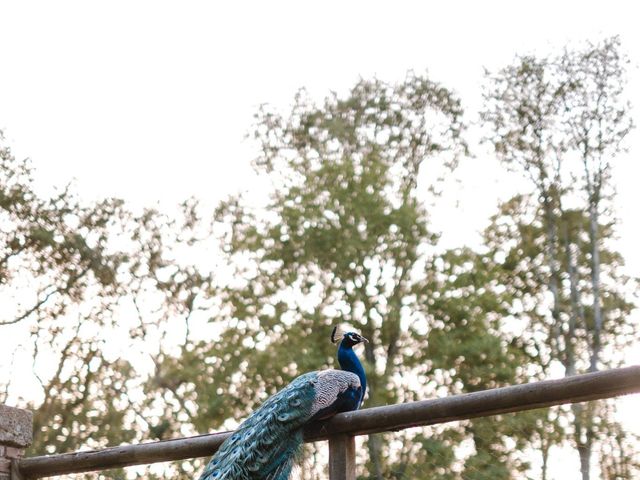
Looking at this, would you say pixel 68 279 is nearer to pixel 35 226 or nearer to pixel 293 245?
pixel 35 226

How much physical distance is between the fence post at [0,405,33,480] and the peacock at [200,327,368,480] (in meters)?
1.23

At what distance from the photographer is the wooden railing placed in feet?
10.8

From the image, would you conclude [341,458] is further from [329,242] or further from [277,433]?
[329,242]

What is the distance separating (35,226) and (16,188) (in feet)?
2.28

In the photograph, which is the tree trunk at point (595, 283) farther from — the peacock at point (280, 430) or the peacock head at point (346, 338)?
the peacock at point (280, 430)

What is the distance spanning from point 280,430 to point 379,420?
493mm

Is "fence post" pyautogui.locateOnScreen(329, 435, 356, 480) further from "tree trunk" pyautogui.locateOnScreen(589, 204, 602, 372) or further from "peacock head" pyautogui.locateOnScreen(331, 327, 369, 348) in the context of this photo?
"tree trunk" pyautogui.locateOnScreen(589, 204, 602, 372)

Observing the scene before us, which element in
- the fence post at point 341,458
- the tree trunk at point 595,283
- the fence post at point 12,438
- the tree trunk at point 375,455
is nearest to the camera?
the fence post at point 341,458

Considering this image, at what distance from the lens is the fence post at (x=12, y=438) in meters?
4.69

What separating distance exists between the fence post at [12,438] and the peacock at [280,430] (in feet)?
4.05

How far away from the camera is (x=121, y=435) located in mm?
16812

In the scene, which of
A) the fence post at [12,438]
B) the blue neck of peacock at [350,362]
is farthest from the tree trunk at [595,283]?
the fence post at [12,438]

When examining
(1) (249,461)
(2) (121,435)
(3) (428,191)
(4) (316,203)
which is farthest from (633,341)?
(1) (249,461)

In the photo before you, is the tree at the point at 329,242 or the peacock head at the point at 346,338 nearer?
the peacock head at the point at 346,338
